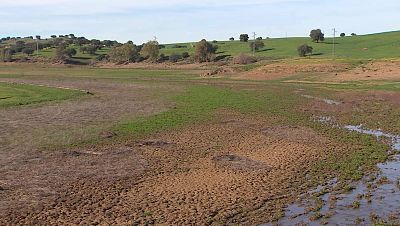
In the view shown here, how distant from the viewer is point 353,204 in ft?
55.2

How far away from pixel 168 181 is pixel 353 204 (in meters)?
7.36

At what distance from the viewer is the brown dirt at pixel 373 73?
71.4 m

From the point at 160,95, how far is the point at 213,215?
39359 mm

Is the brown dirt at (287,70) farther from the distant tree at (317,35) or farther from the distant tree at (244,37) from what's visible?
the distant tree at (244,37)

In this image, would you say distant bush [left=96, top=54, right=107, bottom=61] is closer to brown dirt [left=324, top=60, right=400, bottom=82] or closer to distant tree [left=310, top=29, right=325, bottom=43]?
distant tree [left=310, top=29, right=325, bottom=43]

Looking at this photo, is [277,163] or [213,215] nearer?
[213,215]

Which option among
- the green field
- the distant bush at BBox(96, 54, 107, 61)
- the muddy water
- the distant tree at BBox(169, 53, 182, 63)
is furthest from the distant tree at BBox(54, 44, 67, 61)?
the muddy water

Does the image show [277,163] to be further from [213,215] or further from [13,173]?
[13,173]

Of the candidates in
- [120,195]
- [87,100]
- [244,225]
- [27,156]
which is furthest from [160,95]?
[244,225]

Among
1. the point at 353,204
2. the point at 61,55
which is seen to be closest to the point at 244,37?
the point at 61,55

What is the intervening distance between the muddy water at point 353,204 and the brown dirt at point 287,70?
207 ft

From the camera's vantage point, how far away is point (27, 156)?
24234 millimetres

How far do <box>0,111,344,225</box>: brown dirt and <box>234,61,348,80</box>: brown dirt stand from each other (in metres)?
55.3

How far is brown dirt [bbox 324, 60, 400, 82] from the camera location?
71.4 metres
